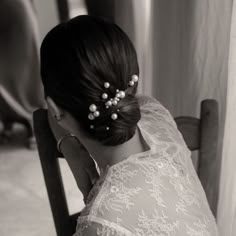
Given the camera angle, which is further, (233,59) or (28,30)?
(28,30)

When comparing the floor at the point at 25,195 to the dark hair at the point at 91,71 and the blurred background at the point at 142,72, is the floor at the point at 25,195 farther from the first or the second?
the dark hair at the point at 91,71

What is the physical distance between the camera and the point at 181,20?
1.14m

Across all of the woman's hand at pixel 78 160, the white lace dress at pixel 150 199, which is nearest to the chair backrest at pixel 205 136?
the white lace dress at pixel 150 199

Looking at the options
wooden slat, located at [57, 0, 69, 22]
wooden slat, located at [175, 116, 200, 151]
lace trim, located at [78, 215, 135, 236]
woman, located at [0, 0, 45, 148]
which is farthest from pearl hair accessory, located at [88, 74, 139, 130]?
woman, located at [0, 0, 45, 148]

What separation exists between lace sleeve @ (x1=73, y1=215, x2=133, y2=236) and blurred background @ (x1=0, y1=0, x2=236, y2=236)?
0.41m

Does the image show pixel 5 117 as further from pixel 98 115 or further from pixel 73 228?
pixel 98 115

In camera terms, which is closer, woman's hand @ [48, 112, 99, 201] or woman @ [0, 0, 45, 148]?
woman's hand @ [48, 112, 99, 201]

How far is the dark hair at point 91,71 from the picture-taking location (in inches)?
24.5

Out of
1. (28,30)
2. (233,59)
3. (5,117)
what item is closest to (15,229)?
(5,117)

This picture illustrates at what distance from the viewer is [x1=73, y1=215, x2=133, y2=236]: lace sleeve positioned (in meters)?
0.64

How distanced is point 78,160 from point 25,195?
3.44 feet

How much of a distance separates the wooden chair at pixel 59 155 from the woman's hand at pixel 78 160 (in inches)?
1.0

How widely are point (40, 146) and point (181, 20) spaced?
0.54m

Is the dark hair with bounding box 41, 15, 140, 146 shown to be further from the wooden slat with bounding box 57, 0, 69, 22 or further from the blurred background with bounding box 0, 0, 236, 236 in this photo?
the wooden slat with bounding box 57, 0, 69, 22
